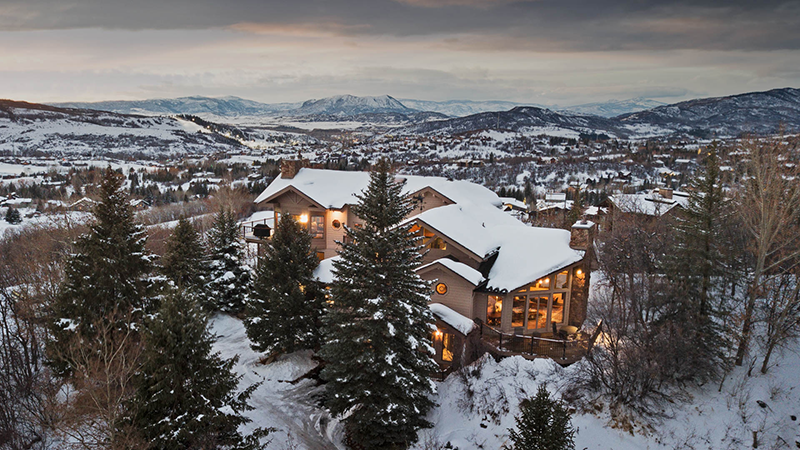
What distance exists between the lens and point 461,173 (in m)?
153

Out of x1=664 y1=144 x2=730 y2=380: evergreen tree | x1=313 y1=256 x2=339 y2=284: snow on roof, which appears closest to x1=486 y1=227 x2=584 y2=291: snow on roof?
x1=664 y1=144 x2=730 y2=380: evergreen tree

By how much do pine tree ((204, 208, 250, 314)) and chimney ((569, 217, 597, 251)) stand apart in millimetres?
19999

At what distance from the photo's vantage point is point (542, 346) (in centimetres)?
2020

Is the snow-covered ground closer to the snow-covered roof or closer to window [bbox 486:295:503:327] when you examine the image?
window [bbox 486:295:503:327]

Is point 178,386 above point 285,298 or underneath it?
above

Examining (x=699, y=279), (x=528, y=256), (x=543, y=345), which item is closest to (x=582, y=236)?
(x=528, y=256)

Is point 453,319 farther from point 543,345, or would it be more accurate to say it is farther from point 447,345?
point 543,345

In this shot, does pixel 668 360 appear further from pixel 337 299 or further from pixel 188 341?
pixel 188 341

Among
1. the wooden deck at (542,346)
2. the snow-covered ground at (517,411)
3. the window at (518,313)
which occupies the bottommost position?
the snow-covered ground at (517,411)

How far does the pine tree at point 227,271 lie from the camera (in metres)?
27.4

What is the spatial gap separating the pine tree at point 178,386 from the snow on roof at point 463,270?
12.1 m

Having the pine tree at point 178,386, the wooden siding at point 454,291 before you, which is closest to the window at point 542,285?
the wooden siding at point 454,291

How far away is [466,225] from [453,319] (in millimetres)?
6959

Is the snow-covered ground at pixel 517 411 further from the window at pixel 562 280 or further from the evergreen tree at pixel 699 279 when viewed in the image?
the window at pixel 562 280
